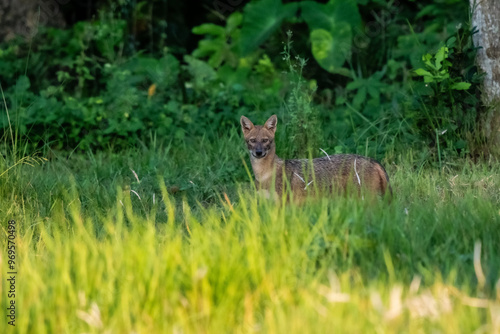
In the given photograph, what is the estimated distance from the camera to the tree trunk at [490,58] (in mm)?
6637

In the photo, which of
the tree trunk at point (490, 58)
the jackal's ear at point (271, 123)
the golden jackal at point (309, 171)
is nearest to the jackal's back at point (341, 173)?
the golden jackal at point (309, 171)

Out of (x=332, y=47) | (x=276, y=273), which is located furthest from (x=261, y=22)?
(x=276, y=273)

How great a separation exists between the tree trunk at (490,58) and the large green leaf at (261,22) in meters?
3.32

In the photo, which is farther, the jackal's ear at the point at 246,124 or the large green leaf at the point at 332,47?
the large green leaf at the point at 332,47

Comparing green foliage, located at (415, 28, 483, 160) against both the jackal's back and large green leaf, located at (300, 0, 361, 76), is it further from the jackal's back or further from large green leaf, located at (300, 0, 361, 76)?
large green leaf, located at (300, 0, 361, 76)

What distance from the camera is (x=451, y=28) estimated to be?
29.0ft

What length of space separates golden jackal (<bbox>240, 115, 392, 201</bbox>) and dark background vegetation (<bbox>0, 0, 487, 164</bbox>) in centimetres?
68

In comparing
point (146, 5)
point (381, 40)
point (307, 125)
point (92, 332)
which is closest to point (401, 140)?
point (307, 125)

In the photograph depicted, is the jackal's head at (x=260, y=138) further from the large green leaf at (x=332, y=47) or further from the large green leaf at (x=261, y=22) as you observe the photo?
the large green leaf at (x=261, y=22)

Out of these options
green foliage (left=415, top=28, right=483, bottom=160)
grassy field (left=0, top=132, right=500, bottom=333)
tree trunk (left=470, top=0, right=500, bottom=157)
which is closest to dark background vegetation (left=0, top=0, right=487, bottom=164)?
green foliage (left=415, top=28, right=483, bottom=160)

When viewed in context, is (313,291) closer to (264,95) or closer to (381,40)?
(264,95)

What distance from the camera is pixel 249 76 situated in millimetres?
9586

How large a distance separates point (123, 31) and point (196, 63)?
1221 mm

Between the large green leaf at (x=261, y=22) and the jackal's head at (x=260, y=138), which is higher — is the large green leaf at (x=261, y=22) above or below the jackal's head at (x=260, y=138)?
Result: above
